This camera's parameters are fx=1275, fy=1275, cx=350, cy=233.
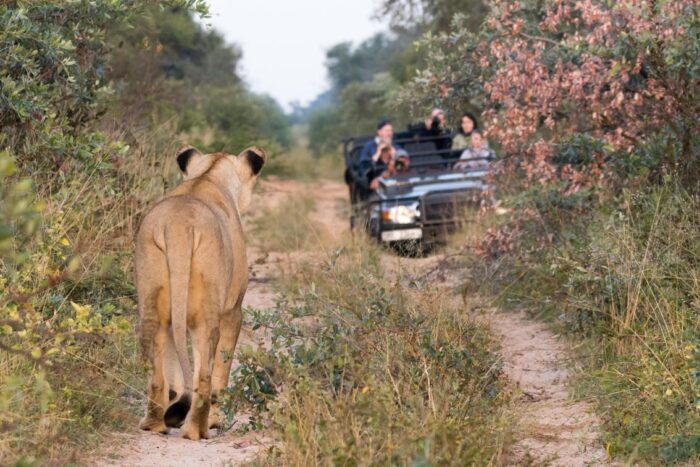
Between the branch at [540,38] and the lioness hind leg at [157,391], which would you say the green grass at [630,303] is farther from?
the lioness hind leg at [157,391]

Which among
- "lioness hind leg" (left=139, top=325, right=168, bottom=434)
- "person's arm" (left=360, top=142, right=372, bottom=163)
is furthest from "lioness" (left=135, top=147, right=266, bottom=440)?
"person's arm" (left=360, top=142, right=372, bottom=163)

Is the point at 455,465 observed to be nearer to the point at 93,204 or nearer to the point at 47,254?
the point at 47,254

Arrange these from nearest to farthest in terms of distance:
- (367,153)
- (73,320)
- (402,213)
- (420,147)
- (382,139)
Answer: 1. (73,320)
2. (402,213)
3. (382,139)
4. (367,153)
5. (420,147)

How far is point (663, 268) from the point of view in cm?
717

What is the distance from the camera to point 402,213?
13.5 meters

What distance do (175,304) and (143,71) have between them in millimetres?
11593

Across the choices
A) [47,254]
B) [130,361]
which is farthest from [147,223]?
[130,361]

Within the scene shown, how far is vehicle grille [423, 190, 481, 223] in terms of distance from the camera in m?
13.5

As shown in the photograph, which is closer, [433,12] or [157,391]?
[157,391]

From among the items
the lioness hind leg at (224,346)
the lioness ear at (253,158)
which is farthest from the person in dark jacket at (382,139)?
the lioness hind leg at (224,346)

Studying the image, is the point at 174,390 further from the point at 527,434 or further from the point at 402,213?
the point at 402,213

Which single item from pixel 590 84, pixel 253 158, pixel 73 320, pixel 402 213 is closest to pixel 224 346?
pixel 73 320

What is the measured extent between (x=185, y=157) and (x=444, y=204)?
22.6 feet

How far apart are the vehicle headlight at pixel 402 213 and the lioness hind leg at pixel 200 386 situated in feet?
25.6
